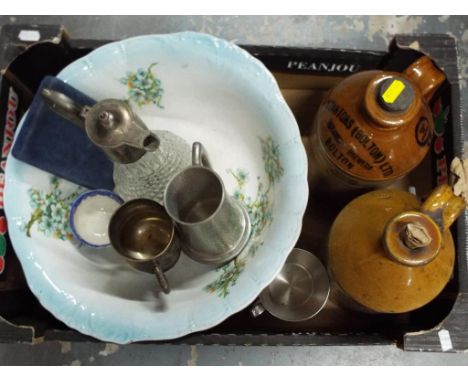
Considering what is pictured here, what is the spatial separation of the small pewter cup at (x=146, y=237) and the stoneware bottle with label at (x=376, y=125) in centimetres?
22

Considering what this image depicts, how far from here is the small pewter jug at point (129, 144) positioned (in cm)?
38

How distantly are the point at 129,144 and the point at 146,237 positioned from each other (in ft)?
0.41

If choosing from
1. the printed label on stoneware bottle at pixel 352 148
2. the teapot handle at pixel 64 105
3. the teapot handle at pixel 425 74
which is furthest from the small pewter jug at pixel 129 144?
the teapot handle at pixel 425 74

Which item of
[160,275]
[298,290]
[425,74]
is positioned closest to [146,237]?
[160,275]

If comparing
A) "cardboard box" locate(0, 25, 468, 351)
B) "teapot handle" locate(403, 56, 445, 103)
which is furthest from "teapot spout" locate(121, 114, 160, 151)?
"teapot handle" locate(403, 56, 445, 103)

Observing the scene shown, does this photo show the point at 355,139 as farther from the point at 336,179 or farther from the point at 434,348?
the point at 434,348

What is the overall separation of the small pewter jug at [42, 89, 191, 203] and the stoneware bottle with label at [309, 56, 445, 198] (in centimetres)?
18

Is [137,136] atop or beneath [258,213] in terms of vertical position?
atop

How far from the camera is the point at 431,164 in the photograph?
1.94 ft

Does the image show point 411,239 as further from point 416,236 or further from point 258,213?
point 258,213

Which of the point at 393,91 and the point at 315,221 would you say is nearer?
the point at 393,91

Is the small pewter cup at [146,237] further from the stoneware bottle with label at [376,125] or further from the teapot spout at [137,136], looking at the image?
the stoneware bottle with label at [376,125]

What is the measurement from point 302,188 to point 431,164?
11.0 inches

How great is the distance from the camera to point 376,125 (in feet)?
1.54
